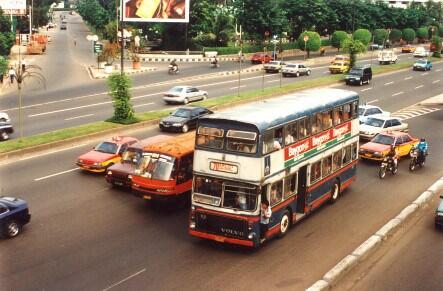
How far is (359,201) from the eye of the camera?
22969 millimetres

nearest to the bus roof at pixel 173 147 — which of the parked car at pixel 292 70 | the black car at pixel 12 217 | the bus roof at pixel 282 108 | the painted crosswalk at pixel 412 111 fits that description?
the bus roof at pixel 282 108

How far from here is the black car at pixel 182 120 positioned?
1357 inches

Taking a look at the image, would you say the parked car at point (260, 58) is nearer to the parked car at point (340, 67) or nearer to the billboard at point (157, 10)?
the billboard at point (157, 10)

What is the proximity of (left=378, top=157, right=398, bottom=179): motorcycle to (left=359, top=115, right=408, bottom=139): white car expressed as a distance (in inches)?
251

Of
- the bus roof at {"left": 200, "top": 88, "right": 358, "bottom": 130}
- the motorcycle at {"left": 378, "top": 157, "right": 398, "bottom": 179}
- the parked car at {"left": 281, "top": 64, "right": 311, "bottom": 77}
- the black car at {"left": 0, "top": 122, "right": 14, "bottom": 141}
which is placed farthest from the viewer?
the parked car at {"left": 281, "top": 64, "right": 311, "bottom": 77}

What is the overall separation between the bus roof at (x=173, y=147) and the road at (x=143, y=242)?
2228 mm

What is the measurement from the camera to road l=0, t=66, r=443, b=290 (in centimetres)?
1516

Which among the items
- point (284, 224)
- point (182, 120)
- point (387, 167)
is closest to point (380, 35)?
point (182, 120)

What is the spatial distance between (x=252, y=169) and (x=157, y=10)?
6464 cm

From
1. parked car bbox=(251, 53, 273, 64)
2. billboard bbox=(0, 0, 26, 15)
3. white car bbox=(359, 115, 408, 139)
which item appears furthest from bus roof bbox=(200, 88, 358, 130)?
billboard bbox=(0, 0, 26, 15)

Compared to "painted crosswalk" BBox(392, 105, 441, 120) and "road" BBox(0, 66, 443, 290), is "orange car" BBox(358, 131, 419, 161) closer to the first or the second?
"road" BBox(0, 66, 443, 290)

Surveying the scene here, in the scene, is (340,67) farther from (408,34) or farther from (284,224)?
(408,34)

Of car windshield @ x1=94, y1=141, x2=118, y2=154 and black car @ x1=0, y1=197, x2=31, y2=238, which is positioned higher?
car windshield @ x1=94, y1=141, x2=118, y2=154

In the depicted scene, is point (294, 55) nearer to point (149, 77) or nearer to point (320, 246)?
point (149, 77)
